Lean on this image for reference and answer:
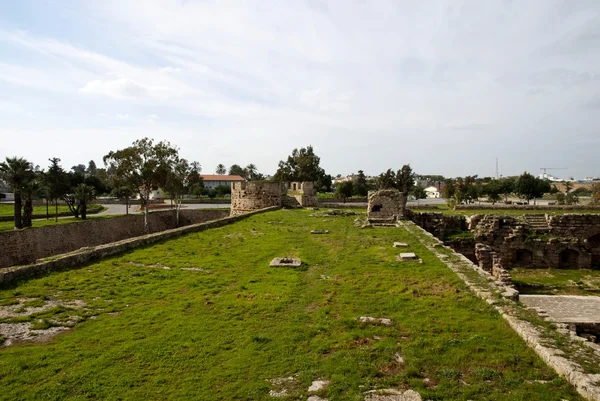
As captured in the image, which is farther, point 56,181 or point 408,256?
point 56,181

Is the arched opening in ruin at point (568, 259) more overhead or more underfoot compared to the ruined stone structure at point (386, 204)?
more underfoot

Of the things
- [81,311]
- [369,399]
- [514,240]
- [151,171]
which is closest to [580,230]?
[514,240]

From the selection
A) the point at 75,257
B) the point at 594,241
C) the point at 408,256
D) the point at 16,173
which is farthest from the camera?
the point at 16,173

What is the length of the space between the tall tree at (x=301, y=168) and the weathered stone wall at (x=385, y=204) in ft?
149

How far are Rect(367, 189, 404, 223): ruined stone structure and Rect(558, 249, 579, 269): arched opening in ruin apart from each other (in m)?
8.96

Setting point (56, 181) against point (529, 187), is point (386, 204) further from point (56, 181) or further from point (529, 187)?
point (529, 187)

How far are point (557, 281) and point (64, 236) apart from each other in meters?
29.8

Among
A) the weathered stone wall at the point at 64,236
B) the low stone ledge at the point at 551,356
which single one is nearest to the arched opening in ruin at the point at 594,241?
the low stone ledge at the point at 551,356

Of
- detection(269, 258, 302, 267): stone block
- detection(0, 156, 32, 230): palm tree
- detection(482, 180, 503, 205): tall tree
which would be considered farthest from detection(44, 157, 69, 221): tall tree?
detection(482, 180, 503, 205): tall tree

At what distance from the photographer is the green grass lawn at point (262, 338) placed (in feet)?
15.8

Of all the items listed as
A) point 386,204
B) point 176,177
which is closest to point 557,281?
point 386,204

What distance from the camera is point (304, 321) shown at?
7047 millimetres

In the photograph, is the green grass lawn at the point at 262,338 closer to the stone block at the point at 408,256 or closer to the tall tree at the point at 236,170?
the stone block at the point at 408,256

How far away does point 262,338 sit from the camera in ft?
20.3
